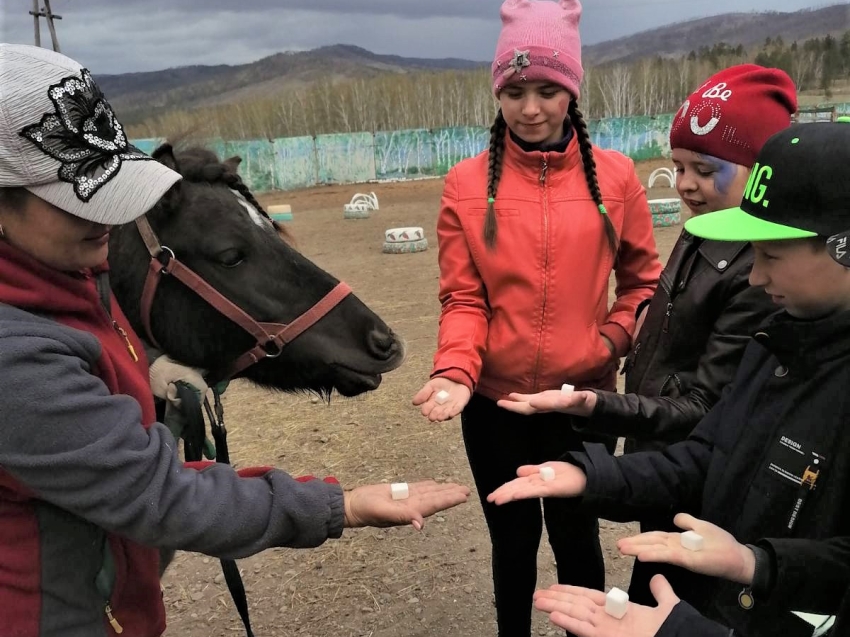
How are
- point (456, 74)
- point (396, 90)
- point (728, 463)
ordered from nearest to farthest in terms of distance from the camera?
point (728, 463), point (396, 90), point (456, 74)

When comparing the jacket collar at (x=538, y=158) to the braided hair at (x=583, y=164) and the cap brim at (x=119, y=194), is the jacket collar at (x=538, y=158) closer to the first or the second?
the braided hair at (x=583, y=164)

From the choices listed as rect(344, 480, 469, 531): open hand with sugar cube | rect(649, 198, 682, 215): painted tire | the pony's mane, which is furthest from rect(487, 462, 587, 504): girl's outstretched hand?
rect(649, 198, 682, 215): painted tire

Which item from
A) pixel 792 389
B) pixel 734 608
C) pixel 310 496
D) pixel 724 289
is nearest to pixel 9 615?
pixel 310 496

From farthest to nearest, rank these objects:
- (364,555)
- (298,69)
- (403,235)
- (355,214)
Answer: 1. (298,69)
2. (355,214)
3. (403,235)
4. (364,555)

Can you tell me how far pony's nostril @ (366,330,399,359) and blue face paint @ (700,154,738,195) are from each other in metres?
1.16

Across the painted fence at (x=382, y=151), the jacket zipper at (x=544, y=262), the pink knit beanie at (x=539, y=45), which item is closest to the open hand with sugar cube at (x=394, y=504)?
the jacket zipper at (x=544, y=262)

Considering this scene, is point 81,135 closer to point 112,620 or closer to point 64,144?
point 64,144

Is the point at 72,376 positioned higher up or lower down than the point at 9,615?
higher up

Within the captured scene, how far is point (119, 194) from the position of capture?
3.82 feet

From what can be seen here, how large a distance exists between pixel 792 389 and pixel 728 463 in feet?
0.75

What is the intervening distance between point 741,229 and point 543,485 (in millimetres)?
711

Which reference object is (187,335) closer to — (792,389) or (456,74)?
(792,389)

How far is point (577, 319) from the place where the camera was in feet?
6.82

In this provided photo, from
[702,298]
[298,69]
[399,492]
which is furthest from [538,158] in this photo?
[298,69]
